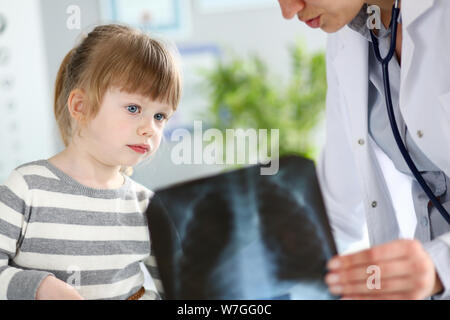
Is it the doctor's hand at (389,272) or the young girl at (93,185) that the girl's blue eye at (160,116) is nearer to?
the young girl at (93,185)

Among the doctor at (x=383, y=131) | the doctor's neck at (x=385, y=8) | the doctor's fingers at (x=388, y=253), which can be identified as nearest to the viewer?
the doctor's fingers at (x=388, y=253)

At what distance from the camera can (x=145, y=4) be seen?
195cm

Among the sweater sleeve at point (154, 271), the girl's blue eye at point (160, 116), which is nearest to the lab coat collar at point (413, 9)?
the girl's blue eye at point (160, 116)

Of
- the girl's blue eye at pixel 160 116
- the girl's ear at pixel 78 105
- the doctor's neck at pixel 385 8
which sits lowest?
the girl's blue eye at pixel 160 116

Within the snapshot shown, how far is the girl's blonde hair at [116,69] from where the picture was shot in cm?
65

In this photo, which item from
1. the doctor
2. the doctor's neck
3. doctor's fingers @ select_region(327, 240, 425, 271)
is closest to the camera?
doctor's fingers @ select_region(327, 240, 425, 271)

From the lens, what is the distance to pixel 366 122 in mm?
887

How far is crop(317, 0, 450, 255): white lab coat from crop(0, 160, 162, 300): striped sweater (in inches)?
14.2

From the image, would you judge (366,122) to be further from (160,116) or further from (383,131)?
(160,116)

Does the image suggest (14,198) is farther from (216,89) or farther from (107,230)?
(216,89)

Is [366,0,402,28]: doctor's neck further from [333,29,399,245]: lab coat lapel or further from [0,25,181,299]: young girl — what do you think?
[0,25,181,299]: young girl

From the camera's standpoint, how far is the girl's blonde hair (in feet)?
2.13

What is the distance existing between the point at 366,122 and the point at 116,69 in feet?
1.51

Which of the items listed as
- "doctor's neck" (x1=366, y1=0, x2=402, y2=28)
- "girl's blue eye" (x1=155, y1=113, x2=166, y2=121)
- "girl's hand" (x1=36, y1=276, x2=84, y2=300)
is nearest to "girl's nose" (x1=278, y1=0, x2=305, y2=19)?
"doctor's neck" (x1=366, y1=0, x2=402, y2=28)
